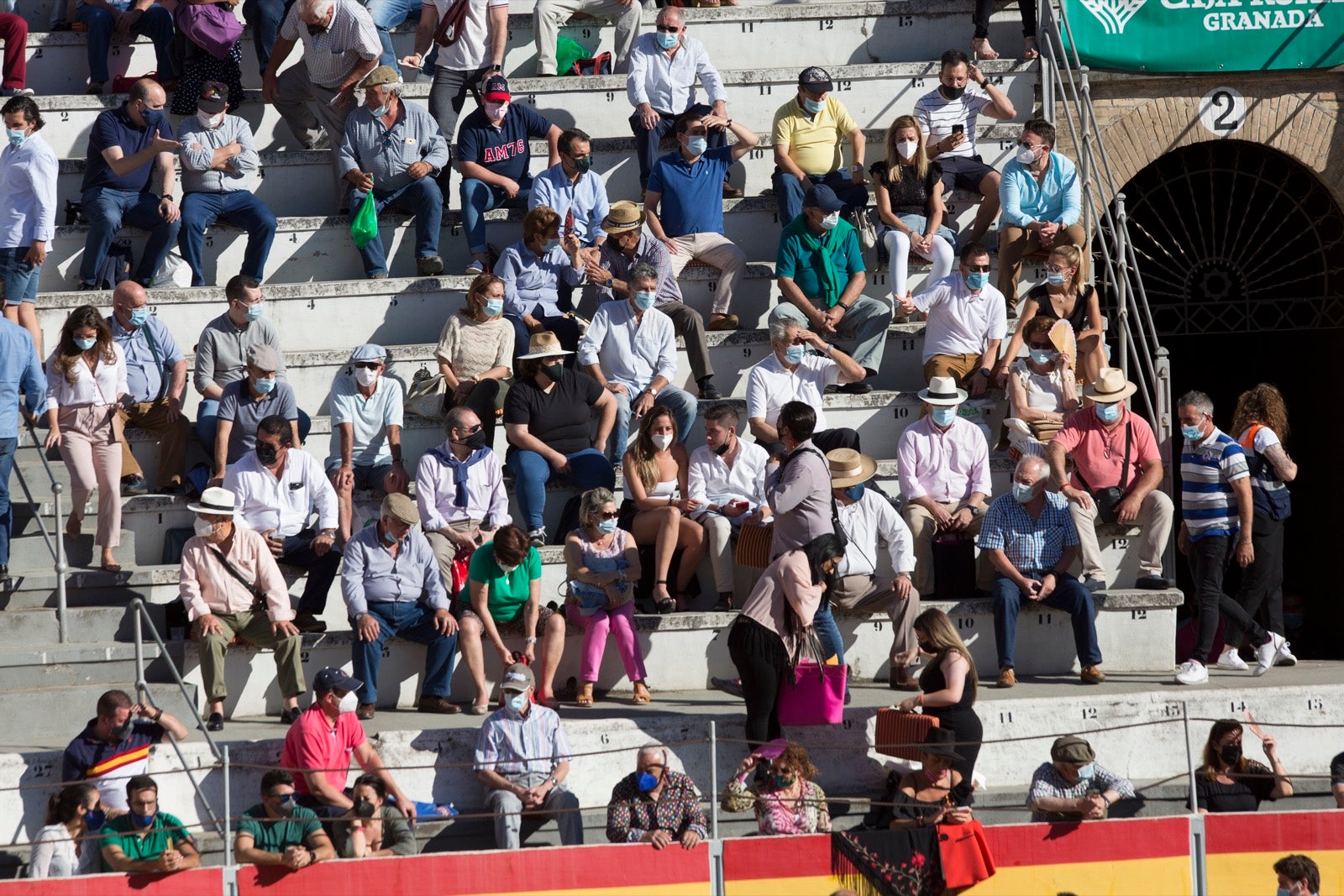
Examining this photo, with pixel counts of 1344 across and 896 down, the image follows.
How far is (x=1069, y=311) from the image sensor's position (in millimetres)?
12688

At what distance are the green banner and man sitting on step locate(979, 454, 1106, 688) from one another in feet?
16.9

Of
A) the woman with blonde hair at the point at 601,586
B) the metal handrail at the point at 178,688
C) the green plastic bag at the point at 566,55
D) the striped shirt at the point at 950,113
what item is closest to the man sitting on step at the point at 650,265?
the woman with blonde hair at the point at 601,586

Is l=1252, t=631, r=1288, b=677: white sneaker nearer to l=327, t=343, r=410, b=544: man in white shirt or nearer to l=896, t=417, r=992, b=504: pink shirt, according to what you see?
l=896, t=417, r=992, b=504: pink shirt

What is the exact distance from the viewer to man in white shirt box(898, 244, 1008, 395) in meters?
12.6

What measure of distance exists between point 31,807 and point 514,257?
5.20 metres

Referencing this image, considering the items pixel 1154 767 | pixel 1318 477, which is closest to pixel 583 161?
pixel 1154 767

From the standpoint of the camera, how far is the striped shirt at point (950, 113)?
14086 mm

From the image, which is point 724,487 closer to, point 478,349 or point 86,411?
point 478,349

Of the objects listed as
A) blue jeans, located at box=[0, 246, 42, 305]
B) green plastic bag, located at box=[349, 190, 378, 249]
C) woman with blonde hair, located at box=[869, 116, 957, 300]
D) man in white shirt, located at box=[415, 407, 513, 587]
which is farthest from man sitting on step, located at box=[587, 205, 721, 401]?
blue jeans, located at box=[0, 246, 42, 305]

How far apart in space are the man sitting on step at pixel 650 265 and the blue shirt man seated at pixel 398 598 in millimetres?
2678

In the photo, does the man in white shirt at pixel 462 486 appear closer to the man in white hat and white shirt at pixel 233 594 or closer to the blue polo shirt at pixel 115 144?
the man in white hat and white shirt at pixel 233 594

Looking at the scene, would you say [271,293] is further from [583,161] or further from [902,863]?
[902,863]

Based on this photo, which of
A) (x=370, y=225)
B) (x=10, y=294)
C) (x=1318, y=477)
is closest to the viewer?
(x=10, y=294)

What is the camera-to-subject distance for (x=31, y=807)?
9352 mm
